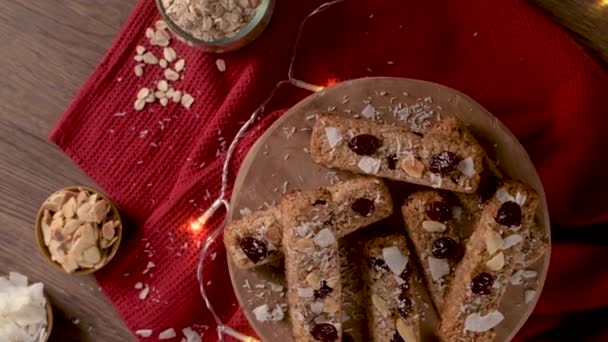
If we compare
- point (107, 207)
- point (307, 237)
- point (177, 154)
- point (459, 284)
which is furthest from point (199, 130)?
point (459, 284)

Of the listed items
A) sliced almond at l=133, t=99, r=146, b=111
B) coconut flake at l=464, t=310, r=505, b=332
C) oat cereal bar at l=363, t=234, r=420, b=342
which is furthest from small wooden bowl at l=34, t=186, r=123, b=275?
coconut flake at l=464, t=310, r=505, b=332

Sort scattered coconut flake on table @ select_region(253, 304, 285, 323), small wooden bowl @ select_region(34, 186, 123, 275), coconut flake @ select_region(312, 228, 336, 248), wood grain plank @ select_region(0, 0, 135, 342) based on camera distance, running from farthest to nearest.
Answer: wood grain plank @ select_region(0, 0, 135, 342) < small wooden bowl @ select_region(34, 186, 123, 275) < scattered coconut flake on table @ select_region(253, 304, 285, 323) < coconut flake @ select_region(312, 228, 336, 248)

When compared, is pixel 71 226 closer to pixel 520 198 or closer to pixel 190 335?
pixel 190 335

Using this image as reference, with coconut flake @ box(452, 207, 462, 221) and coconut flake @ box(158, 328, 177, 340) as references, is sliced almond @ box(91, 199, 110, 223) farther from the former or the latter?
coconut flake @ box(452, 207, 462, 221)

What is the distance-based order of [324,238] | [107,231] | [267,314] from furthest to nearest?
[107,231] → [267,314] → [324,238]

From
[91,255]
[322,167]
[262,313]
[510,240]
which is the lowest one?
[91,255]

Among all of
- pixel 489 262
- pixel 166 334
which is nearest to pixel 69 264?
pixel 166 334

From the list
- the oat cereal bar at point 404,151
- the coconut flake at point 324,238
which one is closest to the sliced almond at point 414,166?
the oat cereal bar at point 404,151
